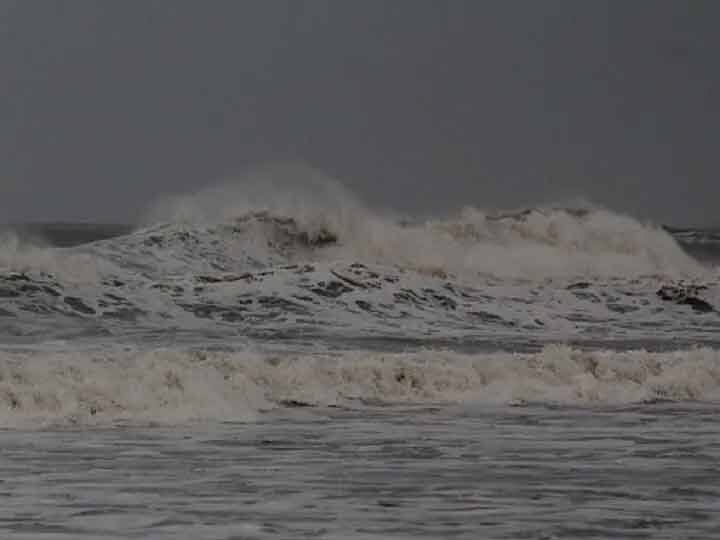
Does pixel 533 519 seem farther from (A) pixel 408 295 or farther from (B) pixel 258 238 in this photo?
(B) pixel 258 238

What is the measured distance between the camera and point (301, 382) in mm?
14977

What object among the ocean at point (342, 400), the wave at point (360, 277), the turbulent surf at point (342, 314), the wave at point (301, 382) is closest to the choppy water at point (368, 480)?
the ocean at point (342, 400)

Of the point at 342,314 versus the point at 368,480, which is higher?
the point at 342,314

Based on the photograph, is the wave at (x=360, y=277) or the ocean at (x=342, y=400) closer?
the ocean at (x=342, y=400)

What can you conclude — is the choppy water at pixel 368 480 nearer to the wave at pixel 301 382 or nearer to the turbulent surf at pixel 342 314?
the wave at pixel 301 382

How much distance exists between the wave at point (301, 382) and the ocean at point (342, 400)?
0.11ft

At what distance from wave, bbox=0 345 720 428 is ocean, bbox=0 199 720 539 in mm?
34

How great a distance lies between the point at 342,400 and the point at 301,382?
0.69m

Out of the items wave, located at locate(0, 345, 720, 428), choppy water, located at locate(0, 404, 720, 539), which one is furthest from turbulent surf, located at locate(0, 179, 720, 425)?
choppy water, located at locate(0, 404, 720, 539)

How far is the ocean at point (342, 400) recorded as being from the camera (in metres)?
7.75

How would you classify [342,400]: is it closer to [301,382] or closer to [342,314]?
[301,382]

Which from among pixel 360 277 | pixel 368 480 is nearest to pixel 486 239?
Result: pixel 360 277

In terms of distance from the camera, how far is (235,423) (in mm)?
12227

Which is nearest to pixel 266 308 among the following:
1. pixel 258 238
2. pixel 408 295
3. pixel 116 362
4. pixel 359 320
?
pixel 359 320
